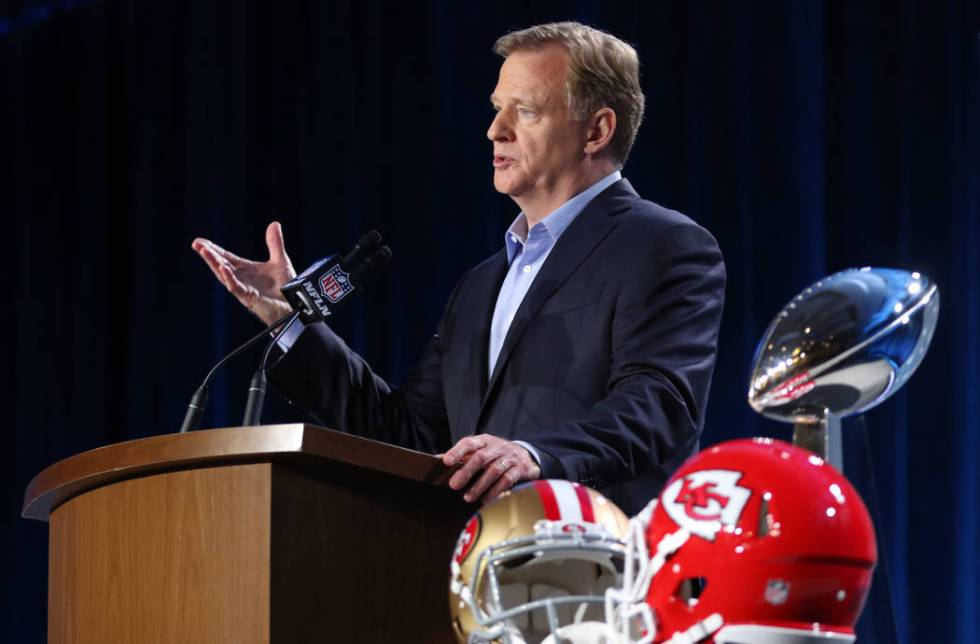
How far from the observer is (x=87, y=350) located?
4.46 m

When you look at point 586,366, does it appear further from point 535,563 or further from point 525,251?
point 535,563

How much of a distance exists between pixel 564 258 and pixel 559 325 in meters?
0.14

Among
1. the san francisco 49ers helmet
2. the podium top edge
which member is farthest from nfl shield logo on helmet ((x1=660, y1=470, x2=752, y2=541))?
the podium top edge

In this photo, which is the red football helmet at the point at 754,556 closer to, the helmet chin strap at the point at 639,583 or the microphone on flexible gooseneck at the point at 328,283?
the helmet chin strap at the point at 639,583

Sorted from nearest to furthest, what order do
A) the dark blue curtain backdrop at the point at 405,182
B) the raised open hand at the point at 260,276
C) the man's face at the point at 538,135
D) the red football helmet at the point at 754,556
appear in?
the red football helmet at the point at 754,556
the raised open hand at the point at 260,276
the man's face at the point at 538,135
the dark blue curtain backdrop at the point at 405,182

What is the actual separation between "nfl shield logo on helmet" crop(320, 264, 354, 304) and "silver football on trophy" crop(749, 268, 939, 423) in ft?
2.95

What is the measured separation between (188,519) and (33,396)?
293 cm

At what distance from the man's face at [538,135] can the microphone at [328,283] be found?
1.39 ft

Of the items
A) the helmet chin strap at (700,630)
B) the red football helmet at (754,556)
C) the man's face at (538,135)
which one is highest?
the man's face at (538,135)

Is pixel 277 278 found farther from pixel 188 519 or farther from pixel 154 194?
pixel 154 194

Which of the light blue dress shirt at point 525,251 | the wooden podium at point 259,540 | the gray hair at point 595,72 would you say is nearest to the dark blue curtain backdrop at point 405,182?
the gray hair at point 595,72

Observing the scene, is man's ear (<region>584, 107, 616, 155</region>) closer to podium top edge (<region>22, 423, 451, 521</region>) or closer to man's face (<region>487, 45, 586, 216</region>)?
man's face (<region>487, 45, 586, 216</region>)

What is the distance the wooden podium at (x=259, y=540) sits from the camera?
5.47 feet

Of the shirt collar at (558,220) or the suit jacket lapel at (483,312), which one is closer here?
the suit jacket lapel at (483,312)
